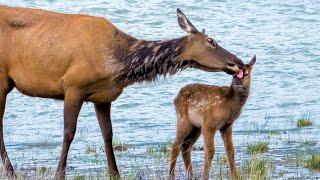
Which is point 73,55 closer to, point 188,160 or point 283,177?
point 188,160

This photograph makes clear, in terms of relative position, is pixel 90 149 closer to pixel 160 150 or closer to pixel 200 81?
pixel 160 150

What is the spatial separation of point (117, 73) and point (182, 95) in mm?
805

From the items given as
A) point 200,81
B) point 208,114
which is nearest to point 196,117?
point 208,114

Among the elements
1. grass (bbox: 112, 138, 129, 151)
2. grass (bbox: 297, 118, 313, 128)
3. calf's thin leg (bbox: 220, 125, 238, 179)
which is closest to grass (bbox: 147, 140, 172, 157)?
grass (bbox: 112, 138, 129, 151)

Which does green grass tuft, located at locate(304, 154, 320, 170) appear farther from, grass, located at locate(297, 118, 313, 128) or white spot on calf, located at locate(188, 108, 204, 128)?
grass, located at locate(297, 118, 313, 128)

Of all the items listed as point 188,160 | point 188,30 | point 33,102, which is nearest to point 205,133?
point 188,160

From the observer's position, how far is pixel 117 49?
1116 cm

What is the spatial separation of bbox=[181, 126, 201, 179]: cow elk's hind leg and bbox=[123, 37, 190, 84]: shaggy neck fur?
72 cm

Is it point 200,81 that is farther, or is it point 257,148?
point 200,81

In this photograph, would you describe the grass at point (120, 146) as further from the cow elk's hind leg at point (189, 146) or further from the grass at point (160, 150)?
the cow elk's hind leg at point (189, 146)

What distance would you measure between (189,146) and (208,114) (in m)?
0.42

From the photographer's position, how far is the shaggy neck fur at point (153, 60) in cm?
1093

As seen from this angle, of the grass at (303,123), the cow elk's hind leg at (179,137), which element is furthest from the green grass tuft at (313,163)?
the grass at (303,123)

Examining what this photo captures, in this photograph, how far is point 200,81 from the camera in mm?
17812
